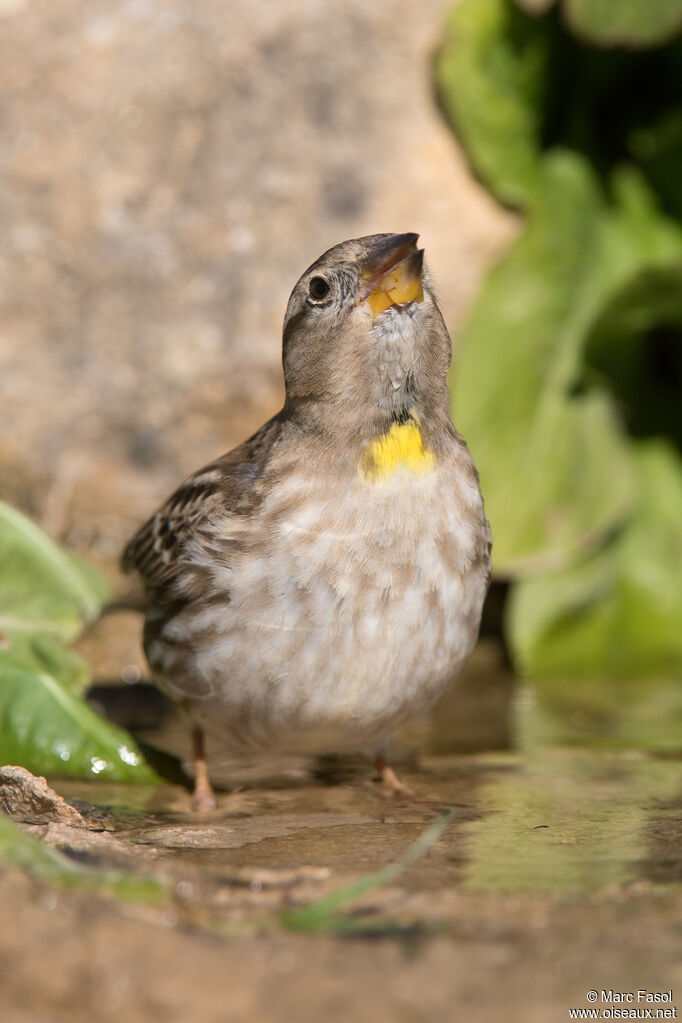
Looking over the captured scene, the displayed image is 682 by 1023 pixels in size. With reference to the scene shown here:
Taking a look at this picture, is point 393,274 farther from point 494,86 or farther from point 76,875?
point 494,86

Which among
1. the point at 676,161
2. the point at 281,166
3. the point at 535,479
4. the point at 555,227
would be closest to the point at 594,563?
the point at 535,479

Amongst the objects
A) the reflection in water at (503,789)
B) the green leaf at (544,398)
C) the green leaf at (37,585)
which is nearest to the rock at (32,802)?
the reflection in water at (503,789)

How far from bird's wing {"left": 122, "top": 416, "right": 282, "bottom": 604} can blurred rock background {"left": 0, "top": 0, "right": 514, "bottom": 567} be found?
2.05 m

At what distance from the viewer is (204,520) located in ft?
15.8

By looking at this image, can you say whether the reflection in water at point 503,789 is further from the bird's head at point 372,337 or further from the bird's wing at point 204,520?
the bird's head at point 372,337

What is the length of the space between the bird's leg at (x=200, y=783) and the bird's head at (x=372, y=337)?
1.43m

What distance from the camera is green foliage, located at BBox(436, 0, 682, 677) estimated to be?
7.07 metres

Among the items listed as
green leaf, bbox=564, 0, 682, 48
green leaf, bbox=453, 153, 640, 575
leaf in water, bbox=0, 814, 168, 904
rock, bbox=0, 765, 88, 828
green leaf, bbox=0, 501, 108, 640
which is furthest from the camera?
green leaf, bbox=453, 153, 640, 575

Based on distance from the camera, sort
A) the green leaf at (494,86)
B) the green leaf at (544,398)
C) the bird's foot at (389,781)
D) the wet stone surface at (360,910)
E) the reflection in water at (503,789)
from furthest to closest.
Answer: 1. the green leaf at (494,86)
2. the green leaf at (544,398)
3. the bird's foot at (389,781)
4. the reflection in water at (503,789)
5. the wet stone surface at (360,910)

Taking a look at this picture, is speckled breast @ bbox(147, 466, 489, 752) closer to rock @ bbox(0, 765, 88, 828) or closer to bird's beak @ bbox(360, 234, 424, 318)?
bird's beak @ bbox(360, 234, 424, 318)

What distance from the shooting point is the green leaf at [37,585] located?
18.1 feet

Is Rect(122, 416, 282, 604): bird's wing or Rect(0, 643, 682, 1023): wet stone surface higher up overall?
Rect(122, 416, 282, 604): bird's wing

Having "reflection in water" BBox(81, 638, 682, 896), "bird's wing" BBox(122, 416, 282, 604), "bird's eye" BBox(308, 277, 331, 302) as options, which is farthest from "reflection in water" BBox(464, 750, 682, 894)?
"bird's eye" BBox(308, 277, 331, 302)

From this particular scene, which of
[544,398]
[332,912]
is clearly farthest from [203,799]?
→ [544,398]
